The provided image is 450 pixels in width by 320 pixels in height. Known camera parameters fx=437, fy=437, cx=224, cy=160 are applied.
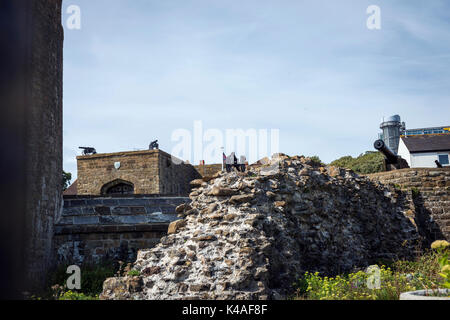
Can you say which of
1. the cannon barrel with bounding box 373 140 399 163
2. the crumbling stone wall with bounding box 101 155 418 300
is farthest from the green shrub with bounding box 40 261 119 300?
the cannon barrel with bounding box 373 140 399 163

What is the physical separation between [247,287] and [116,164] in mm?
16595

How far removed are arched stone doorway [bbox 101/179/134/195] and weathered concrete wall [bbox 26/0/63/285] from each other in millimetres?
10590

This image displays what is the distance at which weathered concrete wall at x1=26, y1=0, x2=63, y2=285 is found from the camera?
9922 millimetres

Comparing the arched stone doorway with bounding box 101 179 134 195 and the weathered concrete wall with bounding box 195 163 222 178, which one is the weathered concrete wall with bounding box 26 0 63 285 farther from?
the weathered concrete wall with bounding box 195 163 222 178

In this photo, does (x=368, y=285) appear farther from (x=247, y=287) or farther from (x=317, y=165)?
(x=317, y=165)

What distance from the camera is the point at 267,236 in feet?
27.2

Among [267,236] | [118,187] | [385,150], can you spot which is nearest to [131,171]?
[118,187]

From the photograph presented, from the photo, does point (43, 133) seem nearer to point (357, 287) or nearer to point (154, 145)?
point (357, 287)

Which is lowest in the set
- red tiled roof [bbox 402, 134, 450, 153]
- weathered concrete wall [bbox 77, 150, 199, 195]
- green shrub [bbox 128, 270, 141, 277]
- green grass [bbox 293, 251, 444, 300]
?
green grass [bbox 293, 251, 444, 300]

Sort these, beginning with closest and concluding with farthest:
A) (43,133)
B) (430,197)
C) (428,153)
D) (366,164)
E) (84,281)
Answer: (84,281), (43,133), (430,197), (428,153), (366,164)

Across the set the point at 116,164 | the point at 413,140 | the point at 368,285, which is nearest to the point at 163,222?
the point at 368,285

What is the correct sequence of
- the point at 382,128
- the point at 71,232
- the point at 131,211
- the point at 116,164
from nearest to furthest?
1. the point at 71,232
2. the point at 131,211
3. the point at 116,164
4. the point at 382,128

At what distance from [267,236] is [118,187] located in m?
16.2
